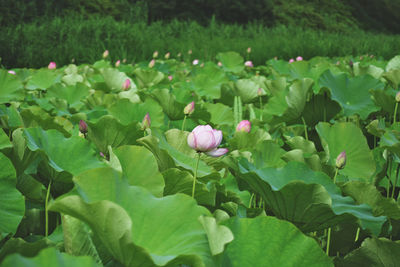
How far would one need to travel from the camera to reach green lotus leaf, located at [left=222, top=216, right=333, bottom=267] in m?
0.52

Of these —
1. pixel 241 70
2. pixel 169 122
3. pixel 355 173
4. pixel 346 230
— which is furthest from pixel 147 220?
pixel 241 70

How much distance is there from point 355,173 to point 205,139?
0.49m

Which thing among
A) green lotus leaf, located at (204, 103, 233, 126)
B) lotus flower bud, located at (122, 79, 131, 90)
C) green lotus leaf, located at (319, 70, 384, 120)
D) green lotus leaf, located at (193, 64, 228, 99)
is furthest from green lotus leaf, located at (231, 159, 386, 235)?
green lotus leaf, located at (193, 64, 228, 99)

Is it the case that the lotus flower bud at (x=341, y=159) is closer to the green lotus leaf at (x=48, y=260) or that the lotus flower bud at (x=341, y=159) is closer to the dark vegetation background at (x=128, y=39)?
the green lotus leaf at (x=48, y=260)

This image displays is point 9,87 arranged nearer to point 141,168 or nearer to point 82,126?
point 82,126

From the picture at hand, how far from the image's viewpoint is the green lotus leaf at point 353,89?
A: 1.54 m

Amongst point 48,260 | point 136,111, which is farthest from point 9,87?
point 48,260

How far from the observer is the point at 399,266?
60 centimetres

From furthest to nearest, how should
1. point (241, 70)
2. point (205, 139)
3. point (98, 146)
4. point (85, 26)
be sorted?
point (85, 26) → point (241, 70) → point (98, 146) → point (205, 139)

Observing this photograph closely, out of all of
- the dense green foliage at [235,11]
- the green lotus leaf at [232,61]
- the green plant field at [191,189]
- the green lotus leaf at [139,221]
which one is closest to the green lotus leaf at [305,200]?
the green plant field at [191,189]

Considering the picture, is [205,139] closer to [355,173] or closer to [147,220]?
[147,220]

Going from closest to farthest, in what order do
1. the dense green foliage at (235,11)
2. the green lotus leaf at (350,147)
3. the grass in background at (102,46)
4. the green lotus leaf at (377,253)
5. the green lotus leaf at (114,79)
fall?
the green lotus leaf at (377,253)
the green lotus leaf at (350,147)
the green lotus leaf at (114,79)
the grass in background at (102,46)
the dense green foliage at (235,11)

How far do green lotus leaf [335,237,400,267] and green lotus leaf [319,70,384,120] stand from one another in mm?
996

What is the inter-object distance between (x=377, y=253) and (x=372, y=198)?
238 millimetres
